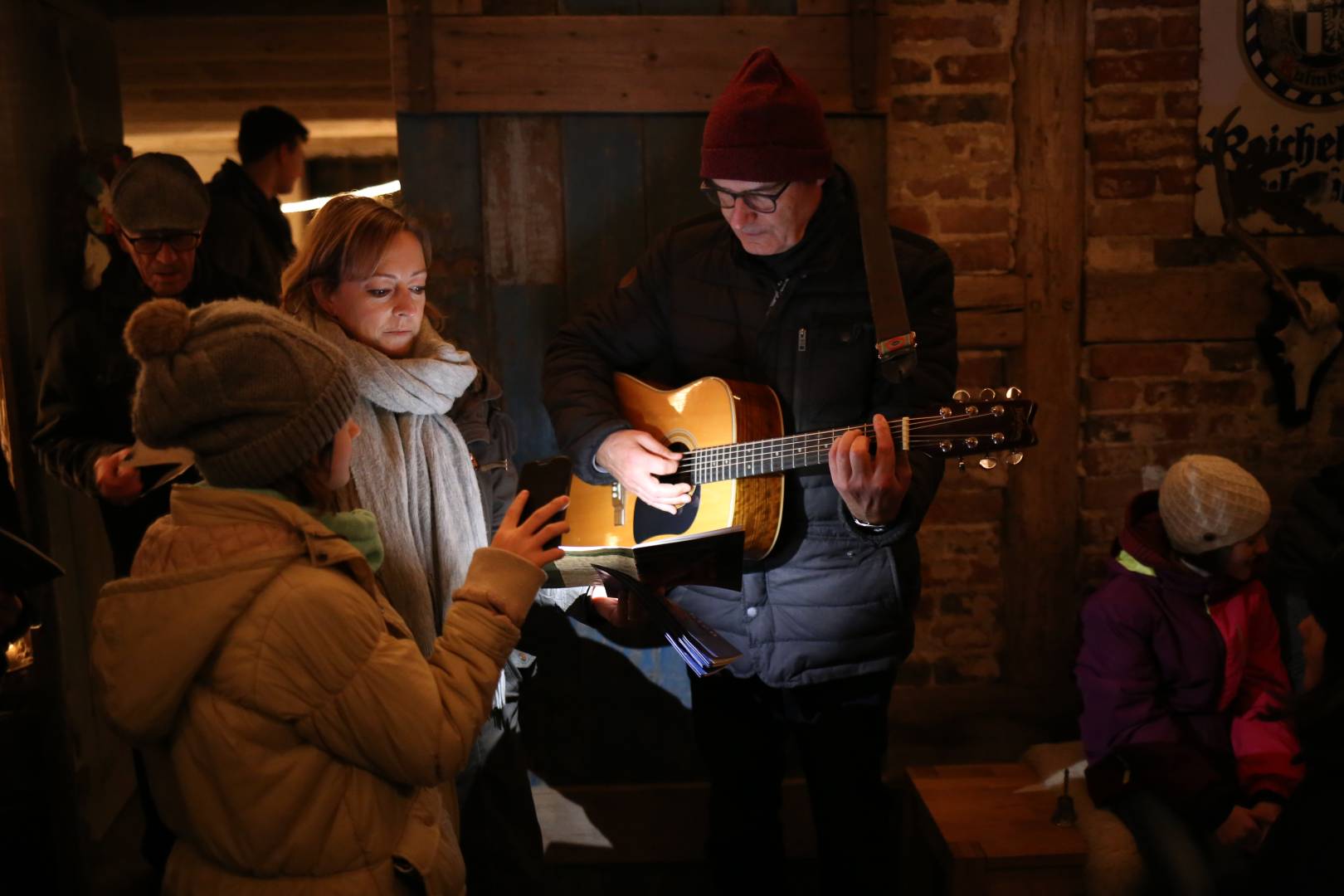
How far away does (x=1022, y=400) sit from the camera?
2182 millimetres

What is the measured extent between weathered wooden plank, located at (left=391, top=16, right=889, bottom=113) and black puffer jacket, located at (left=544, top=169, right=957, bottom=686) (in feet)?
1.79

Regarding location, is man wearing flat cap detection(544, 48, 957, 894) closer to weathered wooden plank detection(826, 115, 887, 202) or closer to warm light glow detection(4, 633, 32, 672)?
weathered wooden plank detection(826, 115, 887, 202)

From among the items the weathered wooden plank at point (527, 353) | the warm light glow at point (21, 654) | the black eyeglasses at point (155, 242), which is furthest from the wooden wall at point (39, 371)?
the weathered wooden plank at point (527, 353)

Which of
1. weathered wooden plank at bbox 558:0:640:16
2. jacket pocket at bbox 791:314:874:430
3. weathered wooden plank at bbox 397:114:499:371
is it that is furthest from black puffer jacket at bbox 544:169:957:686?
weathered wooden plank at bbox 558:0:640:16

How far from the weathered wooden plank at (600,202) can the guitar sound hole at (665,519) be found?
736 mm

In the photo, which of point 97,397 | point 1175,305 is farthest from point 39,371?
point 1175,305

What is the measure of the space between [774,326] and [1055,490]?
Result: 135 cm

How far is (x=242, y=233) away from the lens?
394 cm

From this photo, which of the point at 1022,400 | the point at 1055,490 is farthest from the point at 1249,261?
the point at 1022,400

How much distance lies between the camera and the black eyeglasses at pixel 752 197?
7.68 ft

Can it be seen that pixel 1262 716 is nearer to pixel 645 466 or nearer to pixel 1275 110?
pixel 645 466

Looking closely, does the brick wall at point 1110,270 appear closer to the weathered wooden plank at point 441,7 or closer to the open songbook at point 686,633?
the weathered wooden plank at point 441,7

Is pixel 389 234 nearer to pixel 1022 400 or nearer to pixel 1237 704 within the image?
pixel 1022 400

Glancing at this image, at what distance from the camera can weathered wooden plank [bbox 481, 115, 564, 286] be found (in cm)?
301
